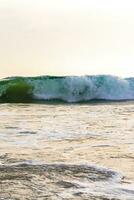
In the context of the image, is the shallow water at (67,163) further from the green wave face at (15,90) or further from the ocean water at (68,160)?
the green wave face at (15,90)

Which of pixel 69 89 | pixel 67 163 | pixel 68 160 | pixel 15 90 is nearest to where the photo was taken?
pixel 67 163

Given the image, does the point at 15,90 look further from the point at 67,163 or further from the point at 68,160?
the point at 67,163

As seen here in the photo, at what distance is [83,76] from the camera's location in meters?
28.0

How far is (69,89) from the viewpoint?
87.1ft

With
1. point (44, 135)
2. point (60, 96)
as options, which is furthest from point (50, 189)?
point (60, 96)

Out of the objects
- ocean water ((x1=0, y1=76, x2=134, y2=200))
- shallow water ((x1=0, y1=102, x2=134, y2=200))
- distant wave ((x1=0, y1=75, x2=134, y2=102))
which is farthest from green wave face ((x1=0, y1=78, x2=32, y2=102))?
shallow water ((x1=0, y1=102, x2=134, y2=200))

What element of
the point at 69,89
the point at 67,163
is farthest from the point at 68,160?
the point at 69,89

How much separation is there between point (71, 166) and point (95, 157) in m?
0.71

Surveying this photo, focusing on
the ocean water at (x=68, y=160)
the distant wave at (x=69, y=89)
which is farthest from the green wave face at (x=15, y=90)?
the ocean water at (x=68, y=160)

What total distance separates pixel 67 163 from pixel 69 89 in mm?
21299

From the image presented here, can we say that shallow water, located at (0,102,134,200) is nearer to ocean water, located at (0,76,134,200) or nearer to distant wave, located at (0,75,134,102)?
ocean water, located at (0,76,134,200)

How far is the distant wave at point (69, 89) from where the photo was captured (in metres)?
26.0

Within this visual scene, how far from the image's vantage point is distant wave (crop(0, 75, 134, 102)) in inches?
1024

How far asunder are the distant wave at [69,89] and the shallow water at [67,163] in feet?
56.2
